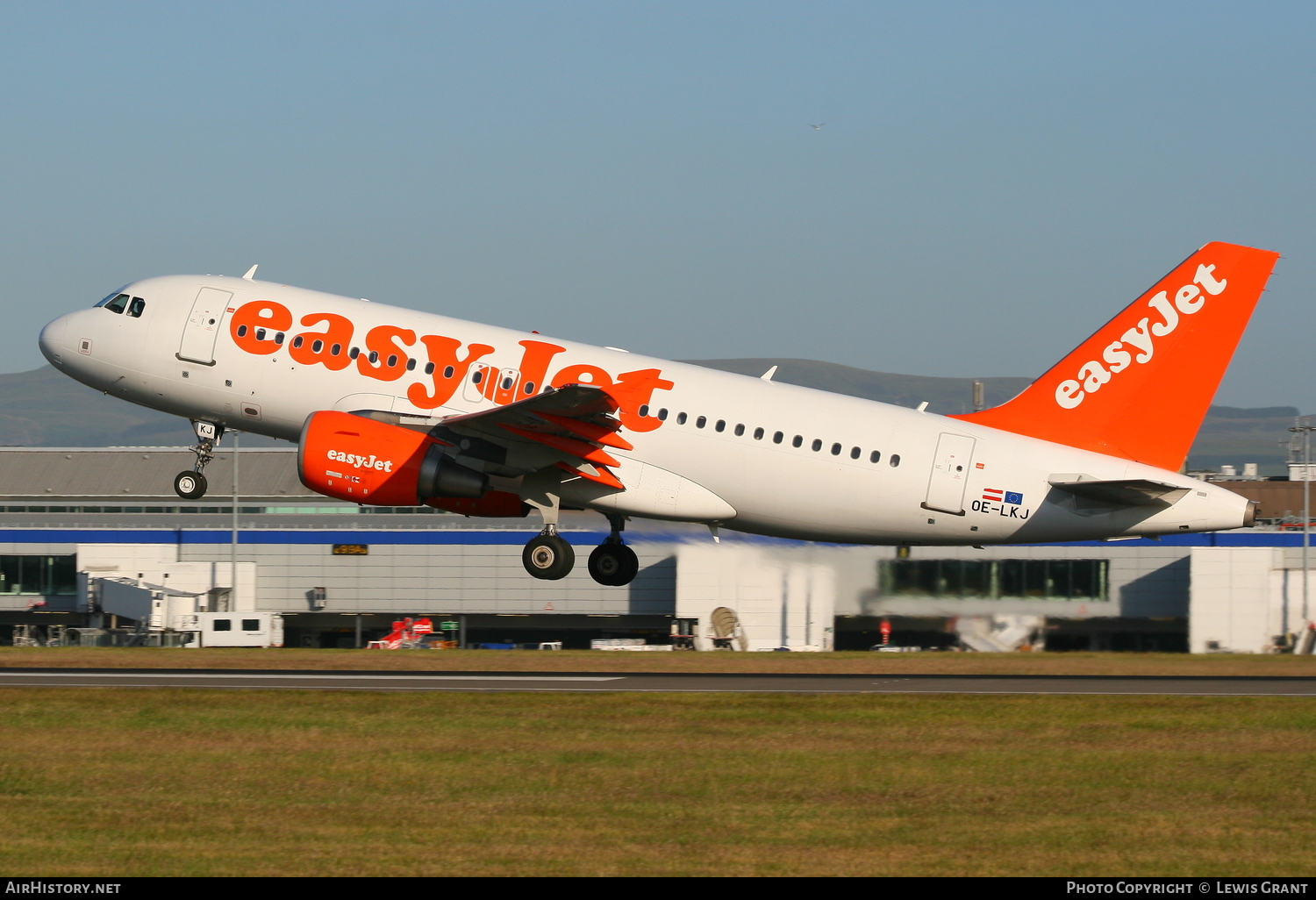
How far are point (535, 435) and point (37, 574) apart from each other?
56.8 meters

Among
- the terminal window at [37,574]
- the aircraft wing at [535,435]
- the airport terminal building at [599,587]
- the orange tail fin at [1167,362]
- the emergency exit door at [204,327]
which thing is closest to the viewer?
the aircraft wing at [535,435]

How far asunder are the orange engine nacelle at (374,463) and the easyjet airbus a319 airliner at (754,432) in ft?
0.15

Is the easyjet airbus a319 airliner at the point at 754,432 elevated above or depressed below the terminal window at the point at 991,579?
above

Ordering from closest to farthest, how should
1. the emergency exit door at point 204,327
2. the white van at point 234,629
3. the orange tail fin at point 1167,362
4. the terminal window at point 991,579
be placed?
the orange tail fin at point 1167,362, the emergency exit door at point 204,327, the terminal window at point 991,579, the white van at point 234,629

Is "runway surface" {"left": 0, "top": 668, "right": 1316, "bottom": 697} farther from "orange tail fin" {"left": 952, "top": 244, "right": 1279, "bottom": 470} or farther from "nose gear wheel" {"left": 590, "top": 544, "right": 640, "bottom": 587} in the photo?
"orange tail fin" {"left": 952, "top": 244, "right": 1279, "bottom": 470}

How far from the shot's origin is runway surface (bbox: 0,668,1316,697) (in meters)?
33.4

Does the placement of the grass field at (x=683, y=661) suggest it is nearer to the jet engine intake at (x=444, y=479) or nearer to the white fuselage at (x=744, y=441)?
the jet engine intake at (x=444, y=479)

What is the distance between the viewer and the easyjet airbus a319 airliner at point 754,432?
33.1m

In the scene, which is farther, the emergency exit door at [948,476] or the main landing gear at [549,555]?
the main landing gear at [549,555]

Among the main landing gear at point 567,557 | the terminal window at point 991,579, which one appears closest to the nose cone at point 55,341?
the main landing gear at point 567,557

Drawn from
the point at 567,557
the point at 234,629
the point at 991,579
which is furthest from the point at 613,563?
the point at 234,629

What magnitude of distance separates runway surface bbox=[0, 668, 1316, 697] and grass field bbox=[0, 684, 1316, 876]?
2.81 meters

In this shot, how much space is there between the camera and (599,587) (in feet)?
244

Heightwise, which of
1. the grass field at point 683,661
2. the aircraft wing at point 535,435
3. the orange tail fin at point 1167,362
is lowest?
the grass field at point 683,661
